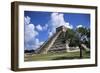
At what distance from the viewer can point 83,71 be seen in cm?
204

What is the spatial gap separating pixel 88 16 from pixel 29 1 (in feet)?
1.84

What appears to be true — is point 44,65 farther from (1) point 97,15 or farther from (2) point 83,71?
(1) point 97,15

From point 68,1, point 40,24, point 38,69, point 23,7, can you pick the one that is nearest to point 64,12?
point 68,1

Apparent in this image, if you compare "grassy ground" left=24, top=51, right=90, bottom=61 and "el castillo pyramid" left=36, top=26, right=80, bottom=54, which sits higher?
"el castillo pyramid" left=36, top=26, right=80, bottom=54

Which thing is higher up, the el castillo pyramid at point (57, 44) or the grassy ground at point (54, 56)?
the el castillo pyramid at point (57, 44)

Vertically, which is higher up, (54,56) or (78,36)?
(78,36)

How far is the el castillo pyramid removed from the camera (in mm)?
1880

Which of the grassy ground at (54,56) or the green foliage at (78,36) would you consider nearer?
the grassy ground at (54,56)

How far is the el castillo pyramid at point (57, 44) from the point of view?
6.17 ft

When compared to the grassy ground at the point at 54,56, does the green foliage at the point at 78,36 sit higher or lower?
higher

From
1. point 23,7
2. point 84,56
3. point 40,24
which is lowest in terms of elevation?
point 84,56

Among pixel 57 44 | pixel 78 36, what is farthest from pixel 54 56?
pixel 78 36

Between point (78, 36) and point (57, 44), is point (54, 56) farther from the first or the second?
point (78, 36)

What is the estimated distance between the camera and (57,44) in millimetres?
1926
